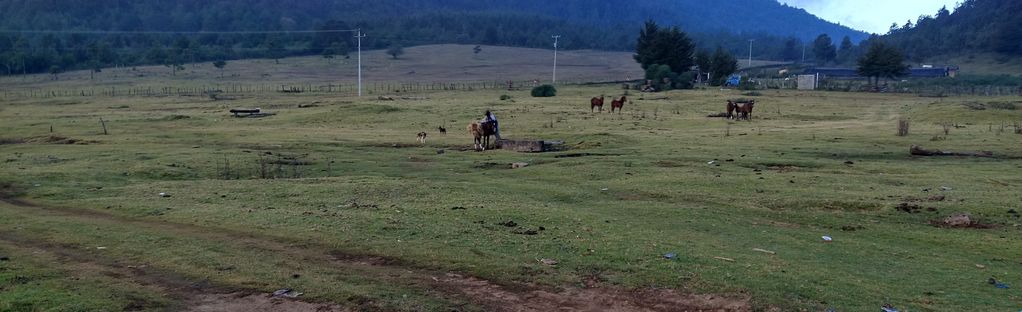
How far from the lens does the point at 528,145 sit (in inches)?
1246

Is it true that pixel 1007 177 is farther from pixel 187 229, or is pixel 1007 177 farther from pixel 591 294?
pixel 187 229

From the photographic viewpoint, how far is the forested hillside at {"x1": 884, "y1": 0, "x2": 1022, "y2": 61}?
148625mm

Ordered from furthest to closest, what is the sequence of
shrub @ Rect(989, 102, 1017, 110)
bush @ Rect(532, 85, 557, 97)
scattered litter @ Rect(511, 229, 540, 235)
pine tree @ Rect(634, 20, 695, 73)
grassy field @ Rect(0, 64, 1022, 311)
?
pine tree @ Rect(634, 20, 695, 73)
bush @ Rect(532, 85, 557, 97)
shrub @ Rect(989, 102, 1017, 110)
scattered litter @ Rect(511, 229, 540, 235)
grassy field @ Rect(0, 64, 1022, 311)

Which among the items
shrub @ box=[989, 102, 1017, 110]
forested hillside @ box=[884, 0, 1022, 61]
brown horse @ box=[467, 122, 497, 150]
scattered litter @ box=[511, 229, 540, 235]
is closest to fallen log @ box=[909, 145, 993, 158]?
brown horse @ box=[467, 122, 497, 150]

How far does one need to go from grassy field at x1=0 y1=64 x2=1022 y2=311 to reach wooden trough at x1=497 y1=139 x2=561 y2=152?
49.6 inches

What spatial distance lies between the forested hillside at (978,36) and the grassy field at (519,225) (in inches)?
5136

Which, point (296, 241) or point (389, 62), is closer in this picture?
point (296, 241)

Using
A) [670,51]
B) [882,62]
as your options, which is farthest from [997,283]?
[670,51]

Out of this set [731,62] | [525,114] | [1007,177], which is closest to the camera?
[1007,177]

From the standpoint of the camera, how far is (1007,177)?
73.0 ft

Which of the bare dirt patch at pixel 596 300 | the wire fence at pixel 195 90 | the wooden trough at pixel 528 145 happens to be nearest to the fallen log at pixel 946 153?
the wooden trough at pixel 528 145

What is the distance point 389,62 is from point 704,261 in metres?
153

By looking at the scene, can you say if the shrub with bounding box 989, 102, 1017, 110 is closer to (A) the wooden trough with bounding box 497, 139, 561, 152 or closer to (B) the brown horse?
(A) the wooden trough with bounding box 497, 139, 561, 152

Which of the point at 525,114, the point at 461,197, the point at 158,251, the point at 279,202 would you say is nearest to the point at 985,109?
the point at 525,114
